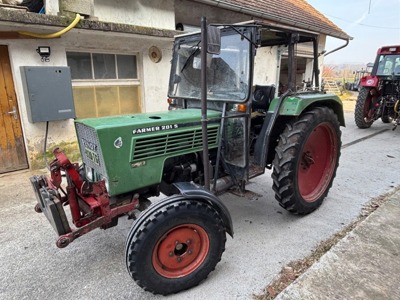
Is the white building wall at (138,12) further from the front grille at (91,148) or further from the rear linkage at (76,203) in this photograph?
the rear linkage at (76,203)

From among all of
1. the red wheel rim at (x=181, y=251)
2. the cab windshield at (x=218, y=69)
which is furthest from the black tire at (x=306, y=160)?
the red wheel rim at (x=181, y=251)

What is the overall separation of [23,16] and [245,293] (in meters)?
4.09

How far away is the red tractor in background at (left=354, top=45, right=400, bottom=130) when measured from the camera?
7246 millimetres

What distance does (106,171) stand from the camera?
196cm

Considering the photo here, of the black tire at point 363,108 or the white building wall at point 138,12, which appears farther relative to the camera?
the black tire at point 363,108

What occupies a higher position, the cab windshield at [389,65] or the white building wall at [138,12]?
the white building wall at [138,12]

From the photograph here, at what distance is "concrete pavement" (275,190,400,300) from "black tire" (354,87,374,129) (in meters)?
5.45

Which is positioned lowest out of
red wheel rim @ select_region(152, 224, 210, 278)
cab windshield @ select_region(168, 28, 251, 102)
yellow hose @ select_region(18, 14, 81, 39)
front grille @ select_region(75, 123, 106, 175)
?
red wheel rim @ select_region(152, 224, 210, 278)

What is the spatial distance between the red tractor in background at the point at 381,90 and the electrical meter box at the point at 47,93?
23.0ft

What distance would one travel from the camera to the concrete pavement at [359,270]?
1.92m

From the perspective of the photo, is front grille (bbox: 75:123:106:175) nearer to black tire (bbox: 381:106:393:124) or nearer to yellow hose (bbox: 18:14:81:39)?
yellow hose (bbox: 18:14:81:39)

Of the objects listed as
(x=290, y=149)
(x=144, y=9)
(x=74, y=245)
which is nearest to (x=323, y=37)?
(x=144, y=9)

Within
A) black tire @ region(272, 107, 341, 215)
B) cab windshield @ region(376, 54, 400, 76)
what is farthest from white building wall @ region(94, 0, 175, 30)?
cab windshield @ region(376, 54, 400, 76)

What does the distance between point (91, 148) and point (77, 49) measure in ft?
10.9
